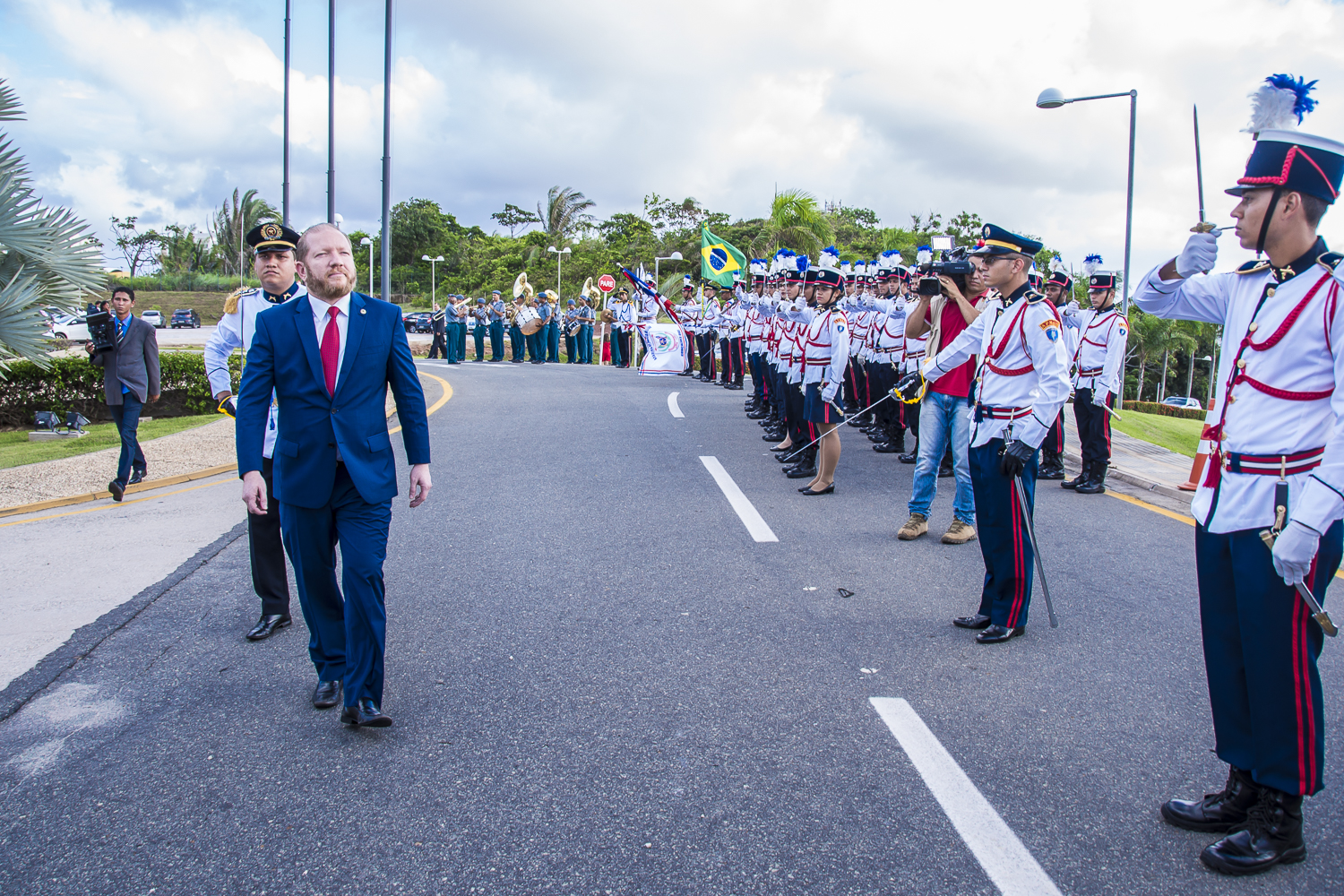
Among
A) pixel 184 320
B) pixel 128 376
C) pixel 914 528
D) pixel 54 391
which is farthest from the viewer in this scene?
pixel 184 320

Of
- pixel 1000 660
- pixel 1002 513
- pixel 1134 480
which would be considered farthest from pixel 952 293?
pixel 1134 480

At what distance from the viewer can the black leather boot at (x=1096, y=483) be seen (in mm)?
8992

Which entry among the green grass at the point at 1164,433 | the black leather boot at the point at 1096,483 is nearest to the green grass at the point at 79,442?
the black leather boot at the point at 1096,483

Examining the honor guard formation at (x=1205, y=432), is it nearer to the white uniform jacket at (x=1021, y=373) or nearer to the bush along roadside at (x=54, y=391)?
the white uniform jacket at (x=1021, y=373)

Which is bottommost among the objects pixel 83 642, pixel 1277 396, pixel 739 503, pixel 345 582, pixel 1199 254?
pixel 83 642

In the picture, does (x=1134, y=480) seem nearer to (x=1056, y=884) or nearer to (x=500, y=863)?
(x=1056, y=884)

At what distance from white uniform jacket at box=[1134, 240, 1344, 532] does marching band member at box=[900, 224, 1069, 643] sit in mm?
1619

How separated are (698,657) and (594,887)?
A: 5.91 feet

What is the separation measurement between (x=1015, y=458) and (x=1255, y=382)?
1.75 m

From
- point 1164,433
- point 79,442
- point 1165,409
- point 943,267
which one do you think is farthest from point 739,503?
point 1165,409

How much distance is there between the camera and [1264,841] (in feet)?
9.50

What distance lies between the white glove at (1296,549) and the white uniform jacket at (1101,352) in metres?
7.34

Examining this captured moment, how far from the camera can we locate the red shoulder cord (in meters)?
2.88

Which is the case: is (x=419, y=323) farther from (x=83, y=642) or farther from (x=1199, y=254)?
(x=1199, y=254)
